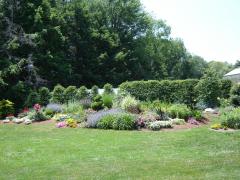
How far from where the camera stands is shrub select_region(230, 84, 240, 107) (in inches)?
977

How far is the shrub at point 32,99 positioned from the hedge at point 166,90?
5719 millimetres

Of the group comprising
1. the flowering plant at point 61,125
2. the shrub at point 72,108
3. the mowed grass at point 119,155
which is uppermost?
the shrub at point 72,108

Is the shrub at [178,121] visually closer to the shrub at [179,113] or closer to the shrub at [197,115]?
the shrub at [179,113]

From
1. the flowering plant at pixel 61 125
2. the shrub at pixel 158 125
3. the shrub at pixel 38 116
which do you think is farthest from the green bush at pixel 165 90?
the flowering plant at pixel 61 125

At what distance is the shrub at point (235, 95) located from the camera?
81.5ft

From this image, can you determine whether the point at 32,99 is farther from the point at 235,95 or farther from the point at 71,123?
the point at 235,95

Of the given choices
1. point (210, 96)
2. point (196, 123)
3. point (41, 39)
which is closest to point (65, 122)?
point (196, 123)

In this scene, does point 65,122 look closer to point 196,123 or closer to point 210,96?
point 196,123

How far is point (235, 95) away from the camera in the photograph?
25109 mm

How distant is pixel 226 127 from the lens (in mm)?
15891

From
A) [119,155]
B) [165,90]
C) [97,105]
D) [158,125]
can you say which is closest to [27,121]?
[97,105]

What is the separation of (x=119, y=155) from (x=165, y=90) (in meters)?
14.6

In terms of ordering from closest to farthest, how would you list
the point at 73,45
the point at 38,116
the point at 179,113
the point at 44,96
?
the point at 179,113 < the point at 38,116 < the point at 44,96 < the point at 73,45

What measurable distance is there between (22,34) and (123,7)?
21.9m
